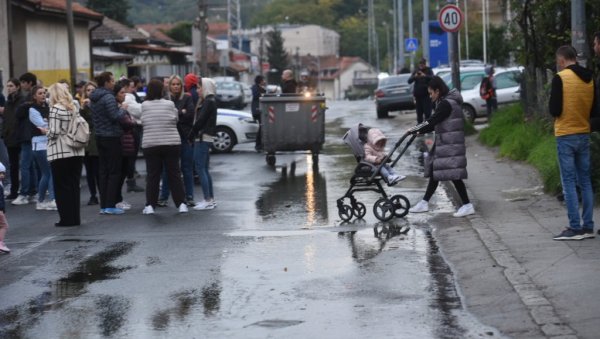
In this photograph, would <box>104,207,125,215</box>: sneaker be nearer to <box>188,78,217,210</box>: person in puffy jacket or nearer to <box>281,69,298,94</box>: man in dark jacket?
<box>188,78,217,210</box>: person in puffy jacket

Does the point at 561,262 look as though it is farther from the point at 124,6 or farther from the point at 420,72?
the point at 124,6

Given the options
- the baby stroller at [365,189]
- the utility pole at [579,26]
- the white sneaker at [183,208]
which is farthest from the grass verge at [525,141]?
the white sneaker at [183,208]

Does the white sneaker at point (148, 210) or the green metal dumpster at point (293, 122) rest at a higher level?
the green metal dumpster at point (293, 122)

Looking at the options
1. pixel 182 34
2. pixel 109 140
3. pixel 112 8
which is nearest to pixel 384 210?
pixel 109 140

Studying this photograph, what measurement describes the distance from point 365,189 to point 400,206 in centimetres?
47

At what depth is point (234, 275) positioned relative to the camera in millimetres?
10320

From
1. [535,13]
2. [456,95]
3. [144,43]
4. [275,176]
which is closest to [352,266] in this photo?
[456,95]

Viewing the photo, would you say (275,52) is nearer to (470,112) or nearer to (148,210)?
(470,112)

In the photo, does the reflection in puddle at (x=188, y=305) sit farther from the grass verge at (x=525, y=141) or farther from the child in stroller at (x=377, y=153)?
the grass verge at (x=525, y=141)

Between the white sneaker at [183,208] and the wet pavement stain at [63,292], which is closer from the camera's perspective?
the wet pavement stain at [63,292]

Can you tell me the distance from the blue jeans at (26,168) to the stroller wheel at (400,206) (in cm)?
622

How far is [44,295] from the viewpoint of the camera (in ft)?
31.8

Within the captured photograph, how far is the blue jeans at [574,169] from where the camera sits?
11.0 metres

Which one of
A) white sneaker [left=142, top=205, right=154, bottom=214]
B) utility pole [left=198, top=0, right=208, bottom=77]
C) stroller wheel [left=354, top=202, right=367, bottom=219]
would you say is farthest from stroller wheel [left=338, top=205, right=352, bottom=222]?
utility pole [left=198, top=0, right=208, bottom=77]
